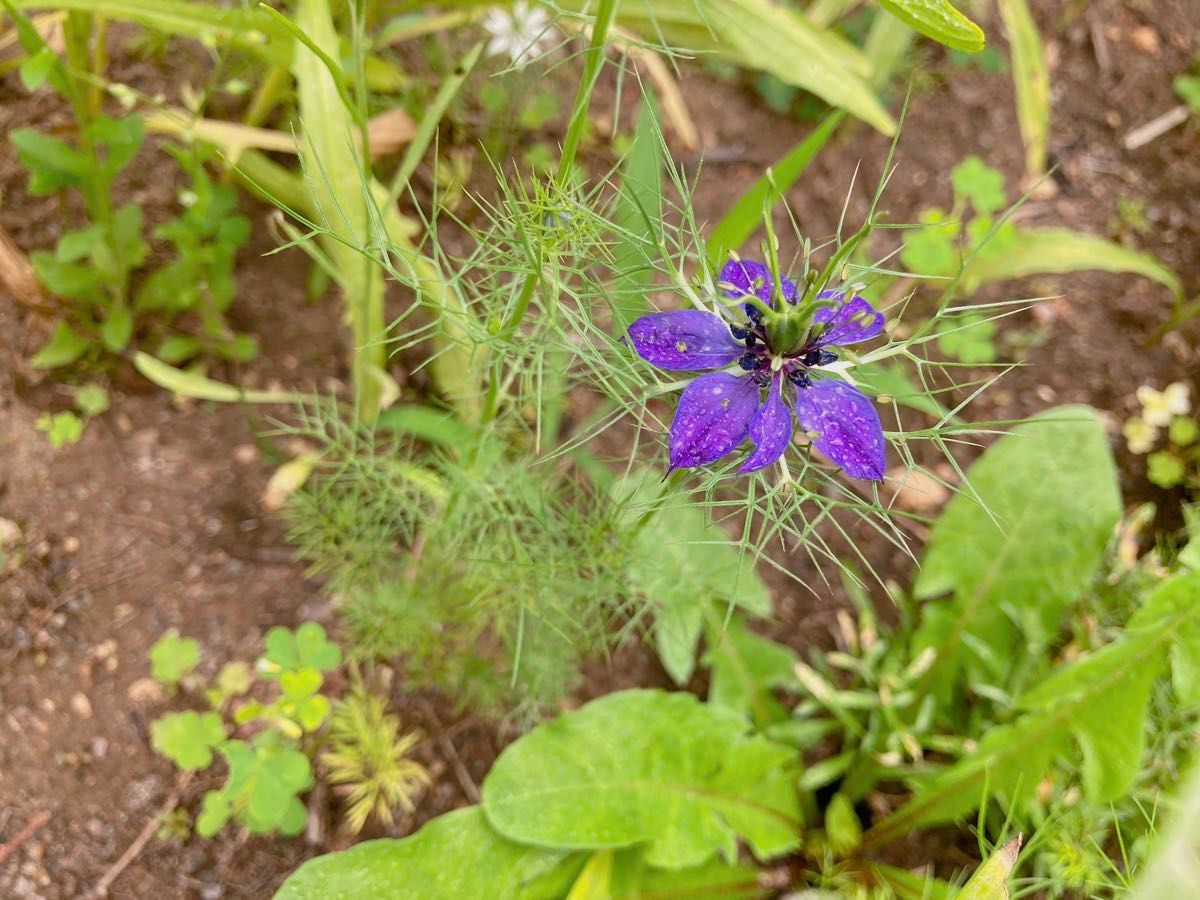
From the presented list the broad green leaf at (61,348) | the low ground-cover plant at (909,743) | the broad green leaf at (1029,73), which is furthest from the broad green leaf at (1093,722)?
the broad green leaf at (61,348)

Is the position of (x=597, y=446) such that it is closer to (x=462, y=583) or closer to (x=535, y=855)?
(x=462, y=583)

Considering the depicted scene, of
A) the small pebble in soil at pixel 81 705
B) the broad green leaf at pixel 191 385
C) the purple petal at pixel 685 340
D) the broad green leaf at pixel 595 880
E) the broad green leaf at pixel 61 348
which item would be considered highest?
the purple petal at pixel 685 340

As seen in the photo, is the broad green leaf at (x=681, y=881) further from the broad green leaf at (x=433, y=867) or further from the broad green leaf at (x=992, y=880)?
the broad green leaf at (x=992, y=880)

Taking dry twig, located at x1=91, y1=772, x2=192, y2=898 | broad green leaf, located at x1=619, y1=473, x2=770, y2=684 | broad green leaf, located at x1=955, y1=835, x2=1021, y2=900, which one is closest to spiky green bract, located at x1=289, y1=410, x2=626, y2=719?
broad green leaf, located at x1=619, y1=473, x2=770, y2=684

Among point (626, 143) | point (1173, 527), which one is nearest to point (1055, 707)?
point (1173, 527)

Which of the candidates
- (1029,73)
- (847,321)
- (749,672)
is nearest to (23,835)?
(749,672)

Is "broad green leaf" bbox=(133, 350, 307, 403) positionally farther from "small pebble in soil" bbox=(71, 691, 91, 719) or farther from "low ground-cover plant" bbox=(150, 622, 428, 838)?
"small pebble in soil" bbox=(71, 691, 91, 719)
